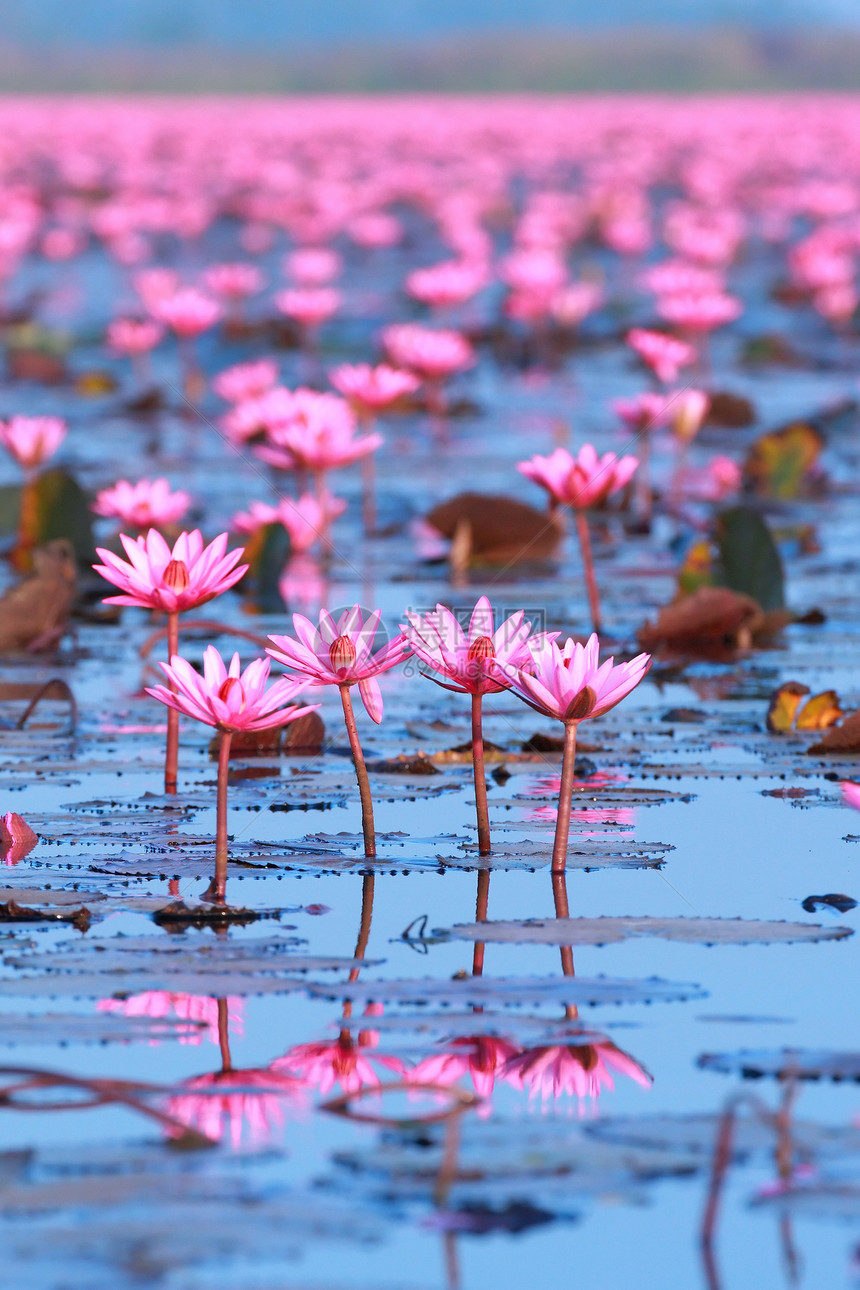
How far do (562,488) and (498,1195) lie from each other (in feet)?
9.21

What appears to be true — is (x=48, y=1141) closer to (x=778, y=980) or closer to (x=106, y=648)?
(x=778, y=980)

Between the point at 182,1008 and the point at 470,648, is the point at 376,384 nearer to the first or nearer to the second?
the point at 470,648

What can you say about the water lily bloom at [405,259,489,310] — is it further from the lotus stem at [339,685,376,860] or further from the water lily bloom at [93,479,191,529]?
the lotus stem at [339,685,376,860]

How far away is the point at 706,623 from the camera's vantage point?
5.62m

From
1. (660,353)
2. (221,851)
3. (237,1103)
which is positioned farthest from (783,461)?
(237,1103)

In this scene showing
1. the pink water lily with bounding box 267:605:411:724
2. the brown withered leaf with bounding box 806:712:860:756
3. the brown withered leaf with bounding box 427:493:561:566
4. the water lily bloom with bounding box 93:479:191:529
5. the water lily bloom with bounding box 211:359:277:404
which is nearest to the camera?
the pink water lily with bounding box 267:605:411:724

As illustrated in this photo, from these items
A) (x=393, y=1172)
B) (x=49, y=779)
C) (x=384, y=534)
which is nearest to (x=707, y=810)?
(x=49, y=779)

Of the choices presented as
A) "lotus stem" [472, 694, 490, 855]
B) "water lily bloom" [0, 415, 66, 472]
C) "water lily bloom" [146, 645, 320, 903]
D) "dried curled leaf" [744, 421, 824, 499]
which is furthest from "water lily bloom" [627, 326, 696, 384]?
"water lily bloom" [146, 645, 320, 903]

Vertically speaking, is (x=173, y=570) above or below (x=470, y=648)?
above

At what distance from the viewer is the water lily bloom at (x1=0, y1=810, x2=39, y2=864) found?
3.59 m

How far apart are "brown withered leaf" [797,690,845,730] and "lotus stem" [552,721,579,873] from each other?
52.5 inches

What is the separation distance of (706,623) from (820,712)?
1.01 metres

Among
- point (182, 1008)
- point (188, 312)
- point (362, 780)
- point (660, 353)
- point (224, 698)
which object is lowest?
point (182, 1008)

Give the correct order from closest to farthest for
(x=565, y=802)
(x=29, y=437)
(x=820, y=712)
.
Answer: (x=565, y=802), (x=820, y=712), (x=29, y=437)
